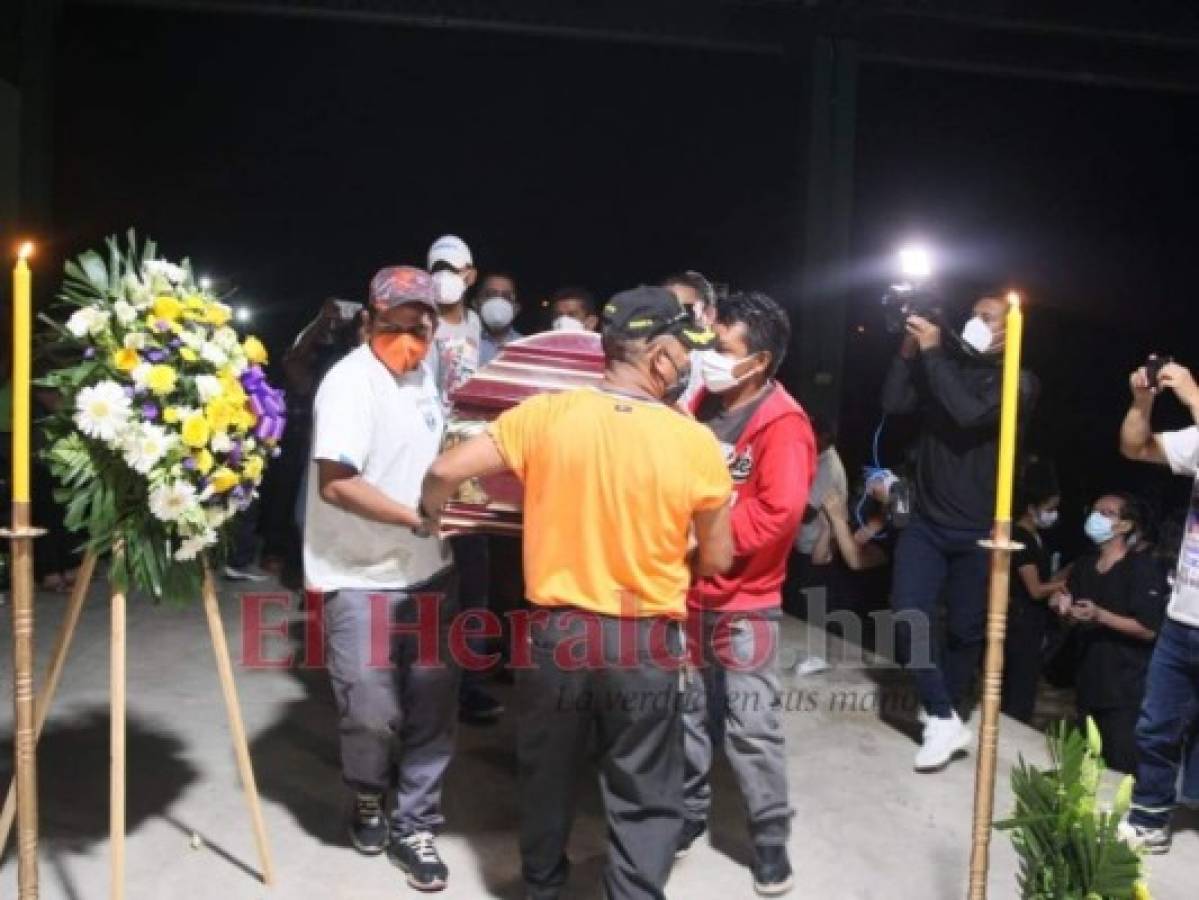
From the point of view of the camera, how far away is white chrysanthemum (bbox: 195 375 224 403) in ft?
8.74

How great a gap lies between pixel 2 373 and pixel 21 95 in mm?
2767

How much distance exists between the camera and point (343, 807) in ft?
11.4

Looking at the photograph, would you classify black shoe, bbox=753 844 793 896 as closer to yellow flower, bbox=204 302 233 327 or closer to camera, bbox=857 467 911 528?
camera, bbox=857 467 911 528

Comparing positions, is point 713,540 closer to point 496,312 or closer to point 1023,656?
point 496,312

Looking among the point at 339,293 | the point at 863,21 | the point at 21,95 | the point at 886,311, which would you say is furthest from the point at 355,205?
the point at 886,311

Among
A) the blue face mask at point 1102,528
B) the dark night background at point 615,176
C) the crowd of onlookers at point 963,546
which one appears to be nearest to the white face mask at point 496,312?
the crowd of onlookers at point 963,546

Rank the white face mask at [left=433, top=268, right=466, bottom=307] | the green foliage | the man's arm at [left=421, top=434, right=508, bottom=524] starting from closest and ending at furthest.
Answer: the green foliage < the man's arm at [left=421, top=434, right=508, bottom=524] < the white face mask at [left=433, top=268, right=466, bottom=307]

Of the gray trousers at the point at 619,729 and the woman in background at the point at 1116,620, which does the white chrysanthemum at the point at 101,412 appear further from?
the woman in background at the point at 1116,620

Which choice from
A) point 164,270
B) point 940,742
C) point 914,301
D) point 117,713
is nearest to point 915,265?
point 914,301

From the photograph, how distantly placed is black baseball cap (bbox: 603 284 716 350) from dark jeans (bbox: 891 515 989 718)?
181 cm

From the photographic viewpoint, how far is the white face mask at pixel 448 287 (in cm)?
427

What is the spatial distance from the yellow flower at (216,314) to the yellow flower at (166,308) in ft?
0.29

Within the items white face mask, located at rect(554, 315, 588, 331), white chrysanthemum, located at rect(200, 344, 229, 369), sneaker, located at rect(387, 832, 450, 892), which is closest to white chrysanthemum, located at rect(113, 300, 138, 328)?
white chrysanthemum, located at rect(200, 344, 229, 369)

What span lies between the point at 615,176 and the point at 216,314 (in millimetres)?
5917
